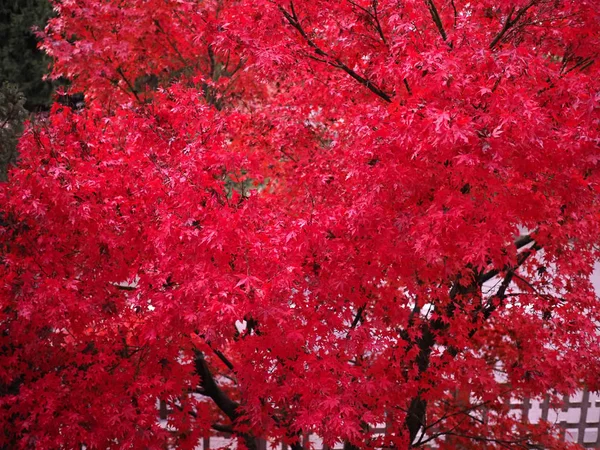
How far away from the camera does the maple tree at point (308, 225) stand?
374cm

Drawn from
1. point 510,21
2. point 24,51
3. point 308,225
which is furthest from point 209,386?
point 24,51

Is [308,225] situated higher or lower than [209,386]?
higher

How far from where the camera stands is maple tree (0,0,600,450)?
12.3ft

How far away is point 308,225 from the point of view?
4.12 meters

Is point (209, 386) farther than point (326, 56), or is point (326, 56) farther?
point (209, 386)

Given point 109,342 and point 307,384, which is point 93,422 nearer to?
point 109,342

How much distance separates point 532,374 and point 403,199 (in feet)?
8.98

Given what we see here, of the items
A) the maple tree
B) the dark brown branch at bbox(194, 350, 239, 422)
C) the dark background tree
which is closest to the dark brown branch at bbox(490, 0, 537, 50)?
the maple tree

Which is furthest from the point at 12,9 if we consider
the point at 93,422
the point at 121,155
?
the point at 93,422

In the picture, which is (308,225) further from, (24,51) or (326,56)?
(24,51)

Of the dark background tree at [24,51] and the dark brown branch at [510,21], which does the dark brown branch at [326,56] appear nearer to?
the dark brown branch at [510,21]

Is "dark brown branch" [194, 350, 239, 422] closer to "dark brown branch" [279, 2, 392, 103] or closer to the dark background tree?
"dark brown branch" [279, 2, 392, 103]

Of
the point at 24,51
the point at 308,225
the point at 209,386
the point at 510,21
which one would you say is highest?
the point at 24,51

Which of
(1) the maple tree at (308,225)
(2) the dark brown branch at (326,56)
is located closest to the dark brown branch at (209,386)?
(1) the maple tree at (308,225)
